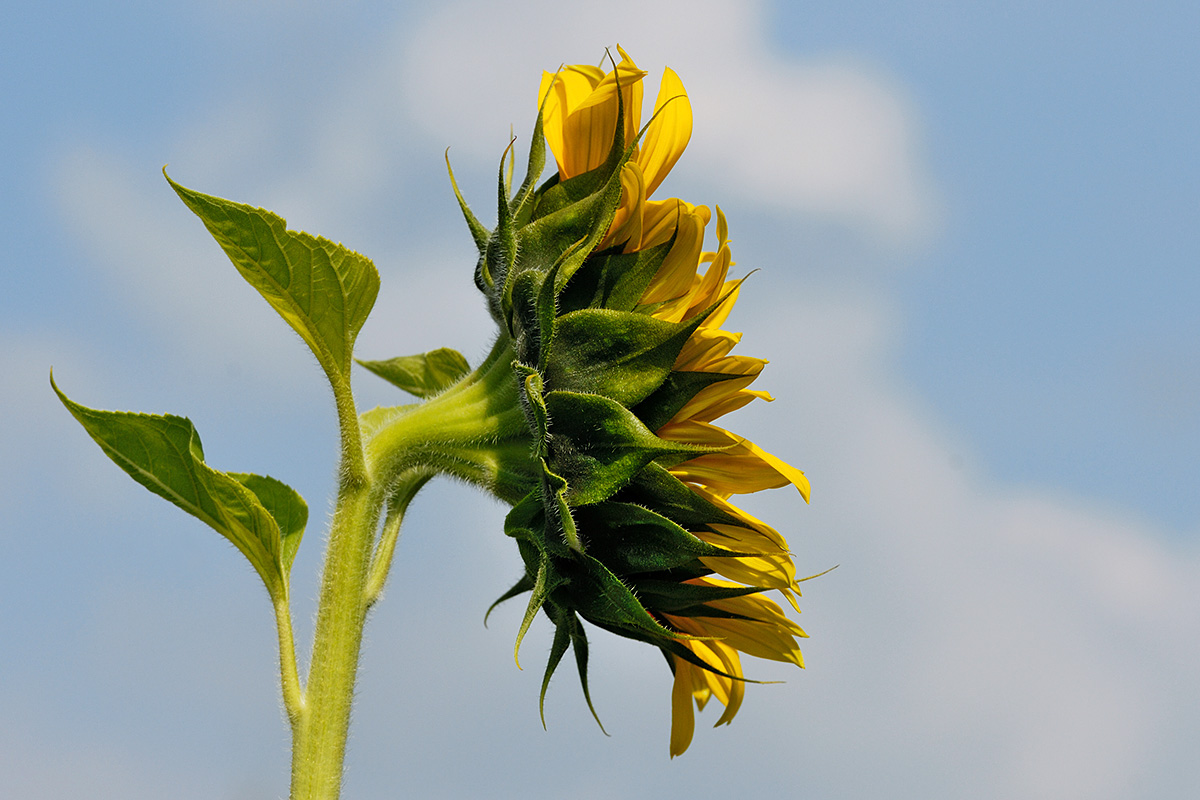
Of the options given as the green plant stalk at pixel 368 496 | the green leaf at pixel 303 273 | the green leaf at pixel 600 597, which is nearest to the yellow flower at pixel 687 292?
the green leaf at pixel 600 597

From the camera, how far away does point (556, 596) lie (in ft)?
7.02

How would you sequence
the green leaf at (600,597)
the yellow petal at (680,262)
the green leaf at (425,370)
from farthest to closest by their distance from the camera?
the green leaf at (425,370) → the yellow petal at (680,262) → the green leaf at (600,597)

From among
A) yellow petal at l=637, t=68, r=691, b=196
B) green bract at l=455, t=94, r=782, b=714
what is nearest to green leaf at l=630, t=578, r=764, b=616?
green bract at l=455, t=94, r=782, b=714

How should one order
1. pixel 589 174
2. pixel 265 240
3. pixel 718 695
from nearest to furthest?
pixel 265 240 < pixel 589 174 < pixel 718 695

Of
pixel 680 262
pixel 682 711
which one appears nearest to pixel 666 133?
pixel 680 262

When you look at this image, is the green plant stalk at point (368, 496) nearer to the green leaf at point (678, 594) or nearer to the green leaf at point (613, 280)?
the green leaf at point (613, 280)

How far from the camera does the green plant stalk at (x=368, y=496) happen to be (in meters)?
2.06

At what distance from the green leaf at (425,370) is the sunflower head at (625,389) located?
0.66 metres

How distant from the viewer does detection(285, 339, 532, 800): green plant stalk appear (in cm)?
206

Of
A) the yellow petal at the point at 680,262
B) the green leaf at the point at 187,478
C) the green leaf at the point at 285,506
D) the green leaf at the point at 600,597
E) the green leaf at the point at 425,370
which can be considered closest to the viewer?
the green leaf at the point at 600,597

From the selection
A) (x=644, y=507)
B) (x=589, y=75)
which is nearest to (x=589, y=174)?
(x=589, y=75)

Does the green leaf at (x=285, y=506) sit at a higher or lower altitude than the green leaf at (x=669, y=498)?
higher

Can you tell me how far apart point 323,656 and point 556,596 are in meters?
0.49

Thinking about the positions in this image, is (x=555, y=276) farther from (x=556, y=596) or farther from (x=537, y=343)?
(x=556, y=596)
